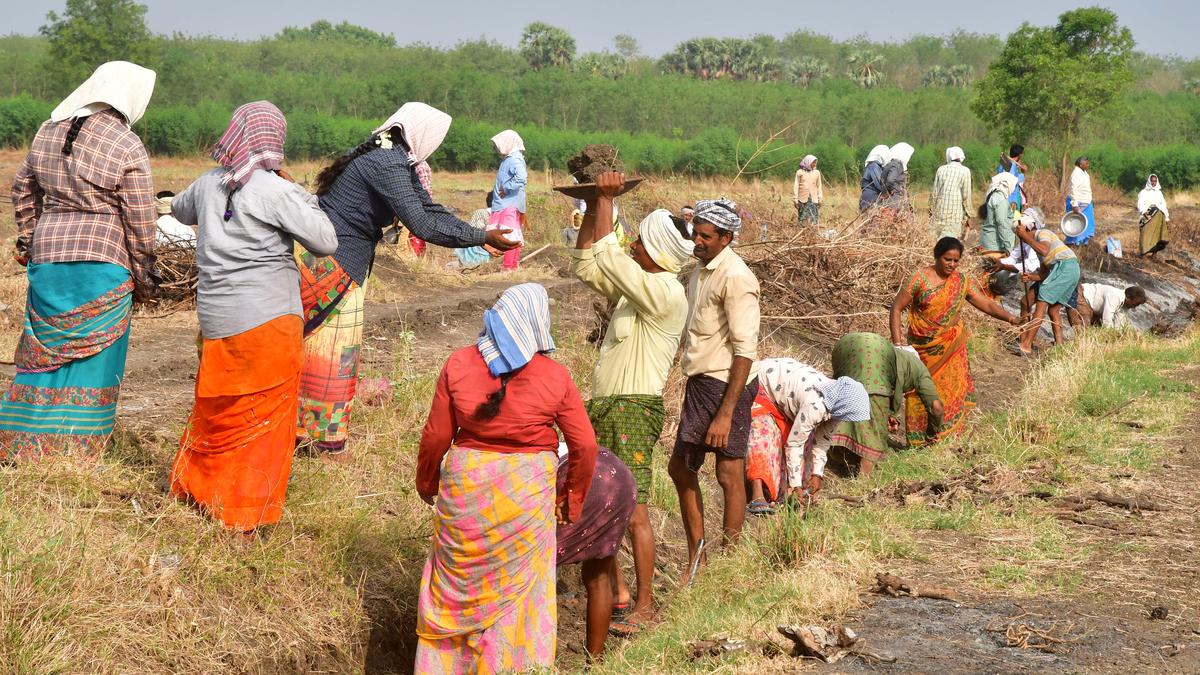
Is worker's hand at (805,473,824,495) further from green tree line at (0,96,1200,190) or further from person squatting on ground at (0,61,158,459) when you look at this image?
green tree line at (0,96,1200,190)

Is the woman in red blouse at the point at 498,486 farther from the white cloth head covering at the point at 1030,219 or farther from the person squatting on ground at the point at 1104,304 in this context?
the person squatting on ground at the point at 1104,304

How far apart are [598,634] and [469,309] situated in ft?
19.6

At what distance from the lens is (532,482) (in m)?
3.98

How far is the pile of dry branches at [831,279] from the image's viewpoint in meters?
10.3

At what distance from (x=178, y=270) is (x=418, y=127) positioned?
5036 mm

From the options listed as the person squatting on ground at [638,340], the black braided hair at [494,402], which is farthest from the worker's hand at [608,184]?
the black braided hair at [494,402]

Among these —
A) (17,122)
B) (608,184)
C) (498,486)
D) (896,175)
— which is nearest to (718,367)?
(608,184)

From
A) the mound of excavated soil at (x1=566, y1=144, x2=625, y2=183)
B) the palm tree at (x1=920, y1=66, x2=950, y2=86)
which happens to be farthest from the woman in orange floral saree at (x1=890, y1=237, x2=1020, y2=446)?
the palm tree at (x1=920, y1=66, x2=950, y2=86)

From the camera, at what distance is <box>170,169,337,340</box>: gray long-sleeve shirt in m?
4.42

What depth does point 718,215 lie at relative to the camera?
16.8ft

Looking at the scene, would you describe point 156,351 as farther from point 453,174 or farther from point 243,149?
point 453,174

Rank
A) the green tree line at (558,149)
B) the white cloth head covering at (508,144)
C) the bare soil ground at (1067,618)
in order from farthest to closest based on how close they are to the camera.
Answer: the green tree line at (558,149) → the white cloth head covering at (508,144) → the bare soil ground at (1067,618)

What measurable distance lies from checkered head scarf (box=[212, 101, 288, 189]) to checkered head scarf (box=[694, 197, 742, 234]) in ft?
5.78

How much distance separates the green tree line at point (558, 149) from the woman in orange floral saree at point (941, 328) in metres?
23.2
